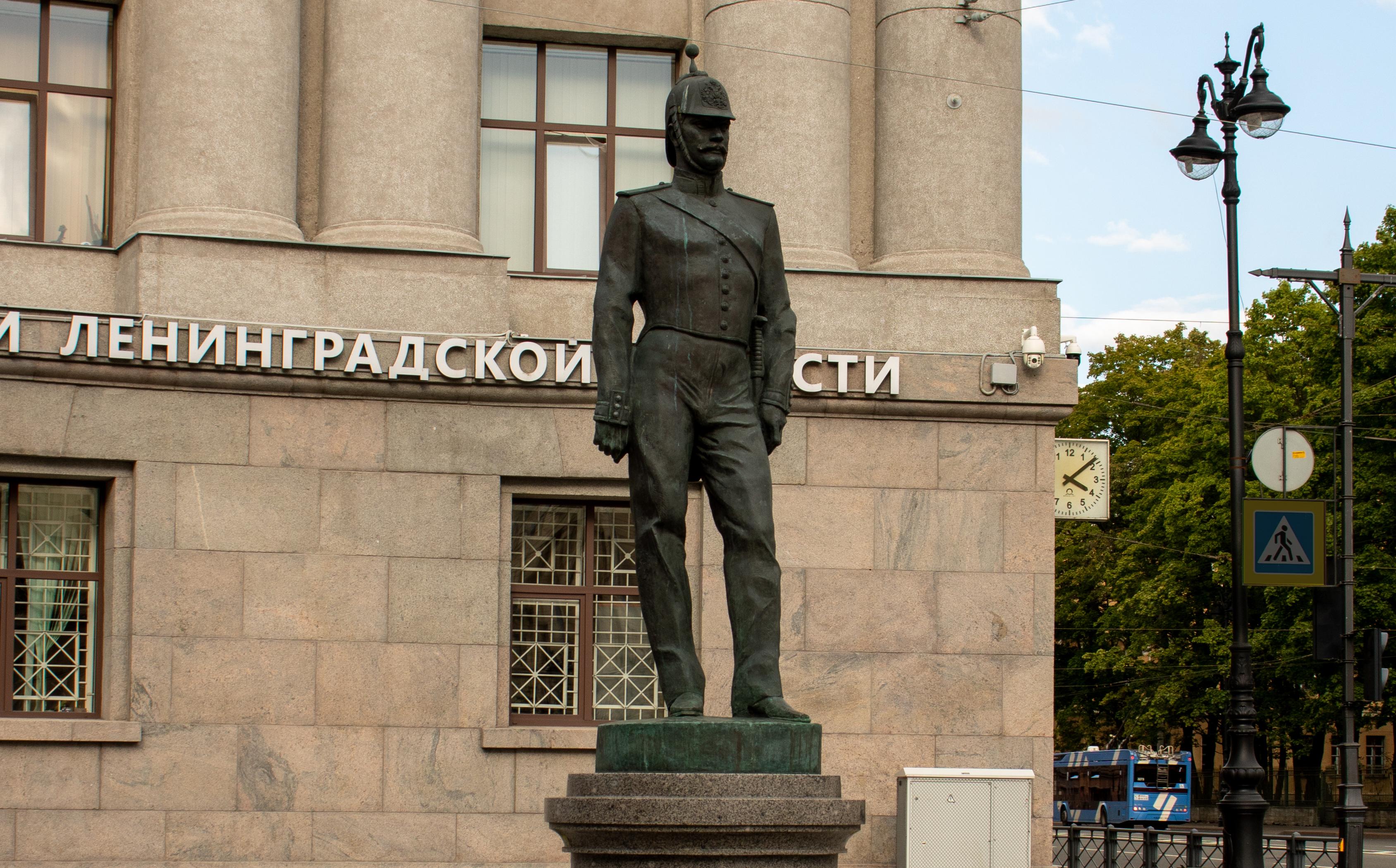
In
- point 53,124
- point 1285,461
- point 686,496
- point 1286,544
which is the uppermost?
point 53,124

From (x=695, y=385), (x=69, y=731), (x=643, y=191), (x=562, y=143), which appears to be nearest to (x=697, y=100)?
(x=643, y=191)

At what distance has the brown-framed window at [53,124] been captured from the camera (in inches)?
801

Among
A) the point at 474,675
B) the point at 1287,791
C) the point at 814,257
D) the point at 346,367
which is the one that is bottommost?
the point at 1287,791

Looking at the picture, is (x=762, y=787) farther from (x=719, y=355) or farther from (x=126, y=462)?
(x=126, y=462)

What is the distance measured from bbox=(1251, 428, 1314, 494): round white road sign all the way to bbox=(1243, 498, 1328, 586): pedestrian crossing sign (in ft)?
4.81

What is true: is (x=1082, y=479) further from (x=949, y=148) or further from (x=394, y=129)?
(x=394, y=129)

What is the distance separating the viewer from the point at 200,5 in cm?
1973

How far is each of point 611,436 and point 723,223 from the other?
1.36 metres

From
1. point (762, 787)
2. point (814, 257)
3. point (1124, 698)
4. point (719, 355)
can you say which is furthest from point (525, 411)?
point (1124, 698)

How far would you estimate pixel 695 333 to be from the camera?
1092 centimetres

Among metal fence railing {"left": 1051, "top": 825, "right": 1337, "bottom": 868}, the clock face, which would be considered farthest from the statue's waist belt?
metal fence railing {"left": 1051, "top": 825, "right": 1337, "bottom": 868}

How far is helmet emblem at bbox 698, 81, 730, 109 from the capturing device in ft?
36.3

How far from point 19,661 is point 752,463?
35.0 feet

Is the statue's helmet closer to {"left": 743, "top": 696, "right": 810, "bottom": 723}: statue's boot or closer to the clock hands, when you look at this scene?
{"left": 743, "top": 696, "right": 810, "bottom": 723}: statue's boot
